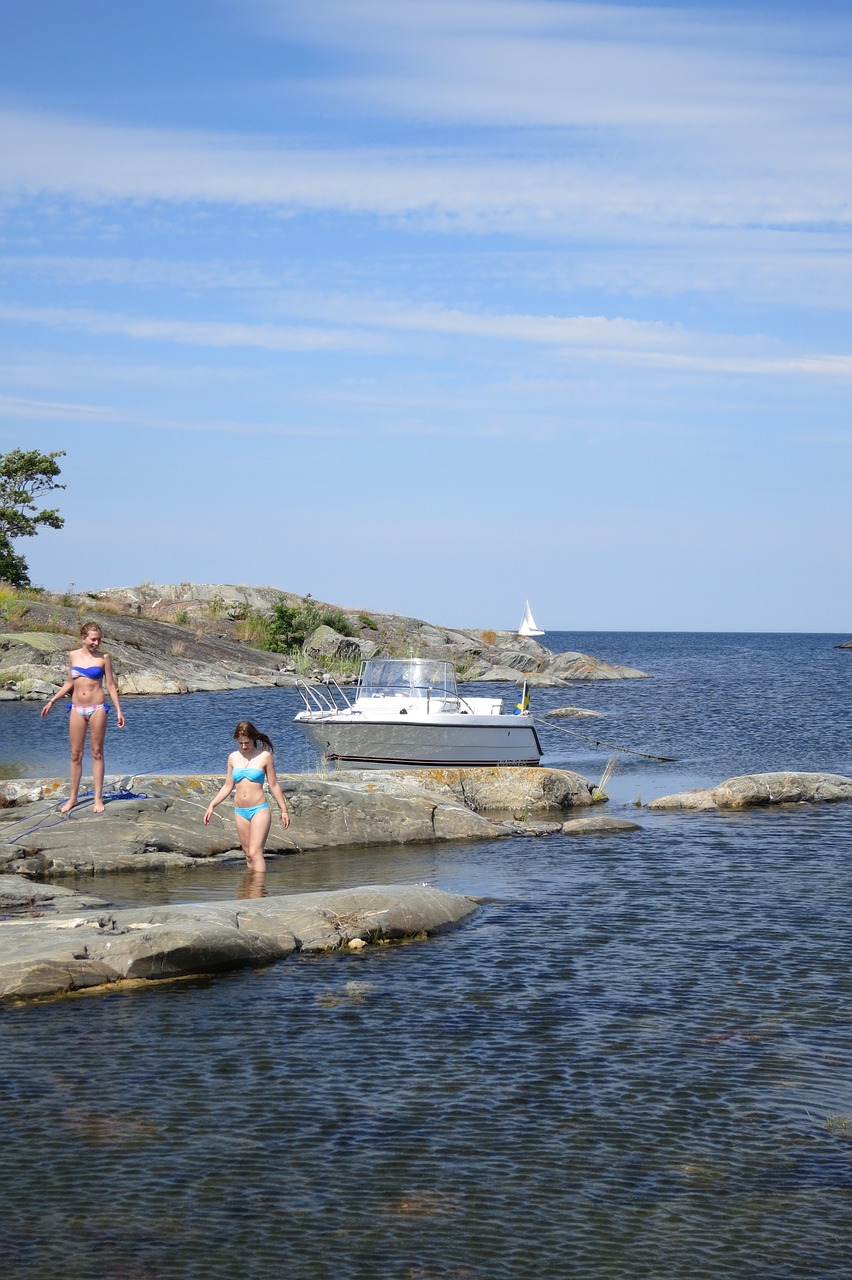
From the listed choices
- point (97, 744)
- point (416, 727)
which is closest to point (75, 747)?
point (97, 744)

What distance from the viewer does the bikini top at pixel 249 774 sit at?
1398cm

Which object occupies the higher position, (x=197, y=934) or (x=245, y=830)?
(x=245, y=830)

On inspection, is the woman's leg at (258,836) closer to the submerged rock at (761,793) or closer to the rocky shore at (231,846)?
the rocky shore at (231,846)

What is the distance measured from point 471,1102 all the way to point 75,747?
7.94 m

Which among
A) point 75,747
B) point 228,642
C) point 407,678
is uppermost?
point 228,642

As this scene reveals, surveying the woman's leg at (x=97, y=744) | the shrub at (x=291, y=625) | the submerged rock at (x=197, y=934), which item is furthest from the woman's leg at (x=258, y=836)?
the shrub at (x=291, y=625)

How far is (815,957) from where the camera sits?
1204 centimetres

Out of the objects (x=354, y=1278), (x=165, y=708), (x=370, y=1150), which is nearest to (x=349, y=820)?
(x=370, y=1150)

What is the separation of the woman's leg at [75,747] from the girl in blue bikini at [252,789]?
174 cm

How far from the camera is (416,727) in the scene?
25.1 m

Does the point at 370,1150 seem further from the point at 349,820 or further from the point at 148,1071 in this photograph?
the point at 349,820

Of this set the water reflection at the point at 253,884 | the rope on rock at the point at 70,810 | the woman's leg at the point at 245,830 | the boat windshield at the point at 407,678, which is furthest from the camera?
the boat windshield at the point at 407,678

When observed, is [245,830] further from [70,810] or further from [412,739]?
[412,739]

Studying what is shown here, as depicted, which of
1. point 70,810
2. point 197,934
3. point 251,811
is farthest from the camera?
point 70,810
